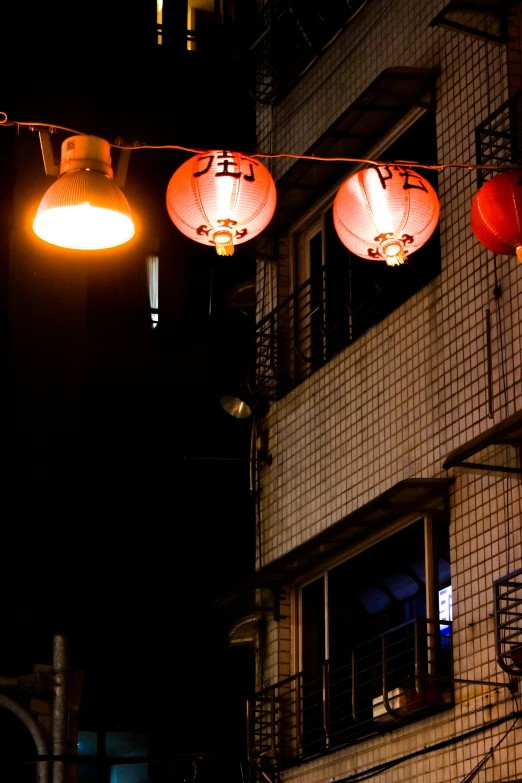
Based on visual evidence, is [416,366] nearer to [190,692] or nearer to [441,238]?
[441,238]

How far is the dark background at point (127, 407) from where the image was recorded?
68.9ft

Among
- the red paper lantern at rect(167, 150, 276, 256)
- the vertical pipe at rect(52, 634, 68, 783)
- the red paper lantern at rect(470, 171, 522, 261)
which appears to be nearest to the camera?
the red paper lantern at rect(470, 171, 522, 261)

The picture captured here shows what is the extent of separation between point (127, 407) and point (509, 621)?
13.9 meters

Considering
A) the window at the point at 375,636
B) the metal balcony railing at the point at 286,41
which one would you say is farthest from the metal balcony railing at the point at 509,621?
the metal balcony railing at the point at 286,41

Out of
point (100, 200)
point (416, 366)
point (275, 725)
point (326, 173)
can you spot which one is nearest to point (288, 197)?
point (326, 173)

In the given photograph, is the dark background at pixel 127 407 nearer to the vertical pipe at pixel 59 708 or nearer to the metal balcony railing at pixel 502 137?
the vertical pipe at pixel 59 708

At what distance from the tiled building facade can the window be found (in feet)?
0.08

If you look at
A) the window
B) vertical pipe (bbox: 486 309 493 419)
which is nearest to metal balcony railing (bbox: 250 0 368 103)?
vertical pipe (bbox: 486 309 493 419)

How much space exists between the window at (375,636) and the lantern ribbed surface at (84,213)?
4881mm

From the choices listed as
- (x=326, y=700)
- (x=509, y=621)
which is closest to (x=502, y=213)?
(x=509, y=621)

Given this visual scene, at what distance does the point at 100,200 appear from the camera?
912cm

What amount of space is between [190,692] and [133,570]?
2.29 m

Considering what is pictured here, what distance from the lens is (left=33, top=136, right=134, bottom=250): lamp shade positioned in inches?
360

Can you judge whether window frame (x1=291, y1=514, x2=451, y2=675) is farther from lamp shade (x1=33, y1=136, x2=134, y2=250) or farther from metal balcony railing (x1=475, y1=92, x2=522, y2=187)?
lamp shade (x1=33, y1=136, x2=134, y2=250)
